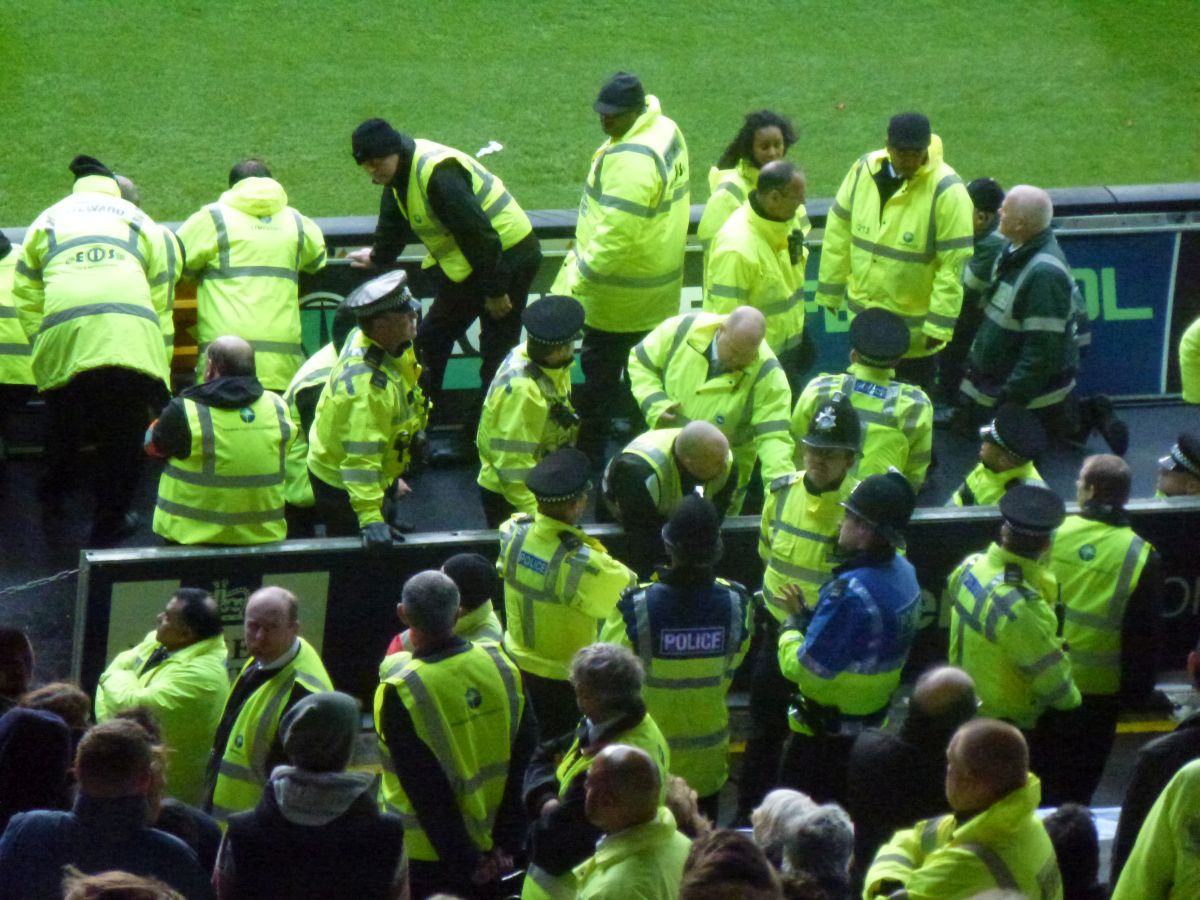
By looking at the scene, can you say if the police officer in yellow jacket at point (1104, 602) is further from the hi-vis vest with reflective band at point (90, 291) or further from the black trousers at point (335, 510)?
the hi-vis vest with reflective band at point (90, 291)

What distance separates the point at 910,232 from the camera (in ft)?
31.4

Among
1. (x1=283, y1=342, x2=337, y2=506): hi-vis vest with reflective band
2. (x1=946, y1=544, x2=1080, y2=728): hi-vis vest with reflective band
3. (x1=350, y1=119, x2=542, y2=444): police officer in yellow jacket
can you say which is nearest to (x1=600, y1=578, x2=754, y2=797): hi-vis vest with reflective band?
(x1=946, y1=544, x2=1080, y2=728): hi-vis vest with reflective band

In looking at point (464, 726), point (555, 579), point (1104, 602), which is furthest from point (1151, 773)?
point (555, 579)

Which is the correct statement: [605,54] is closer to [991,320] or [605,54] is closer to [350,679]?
[991,320]

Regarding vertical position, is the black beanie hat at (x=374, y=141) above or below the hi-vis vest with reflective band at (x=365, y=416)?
above

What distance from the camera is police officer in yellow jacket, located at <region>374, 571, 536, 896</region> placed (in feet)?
19.9

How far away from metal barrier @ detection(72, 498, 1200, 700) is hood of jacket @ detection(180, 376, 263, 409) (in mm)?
587

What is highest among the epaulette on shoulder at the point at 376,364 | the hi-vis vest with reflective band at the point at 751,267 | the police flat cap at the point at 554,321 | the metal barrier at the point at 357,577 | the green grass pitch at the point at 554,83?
the green grass pitch at the point at 554,83

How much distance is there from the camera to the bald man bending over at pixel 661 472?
751cm

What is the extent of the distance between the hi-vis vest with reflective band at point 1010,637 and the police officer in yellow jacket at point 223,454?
278 cm

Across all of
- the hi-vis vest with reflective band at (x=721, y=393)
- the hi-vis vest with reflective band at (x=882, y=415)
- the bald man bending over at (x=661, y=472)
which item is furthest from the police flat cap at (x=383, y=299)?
the hi-vis vest with reflective band at (x=882, y=415)

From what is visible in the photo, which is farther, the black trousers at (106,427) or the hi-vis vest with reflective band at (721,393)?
the black trousers at (106,427)

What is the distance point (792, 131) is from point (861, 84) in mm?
5691

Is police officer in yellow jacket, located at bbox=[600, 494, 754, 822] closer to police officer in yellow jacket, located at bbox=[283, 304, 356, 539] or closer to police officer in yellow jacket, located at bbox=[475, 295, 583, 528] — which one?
police officer in yellow jacket, located at bbox=[475, 295, 583, 528]
